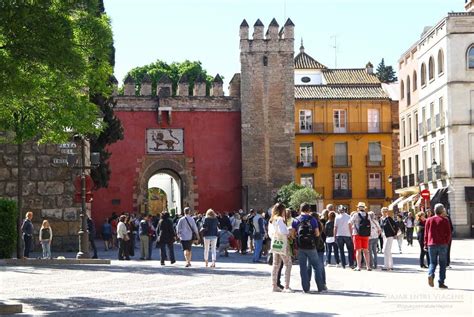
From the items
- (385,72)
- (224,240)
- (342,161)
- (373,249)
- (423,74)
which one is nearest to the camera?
(373,249)

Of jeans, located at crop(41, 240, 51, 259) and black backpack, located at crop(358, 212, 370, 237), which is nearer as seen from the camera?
black backpack, located at crop(358, 212, 370, 237)

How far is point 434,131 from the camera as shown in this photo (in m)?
48.9

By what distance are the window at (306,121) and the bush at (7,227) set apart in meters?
43.1

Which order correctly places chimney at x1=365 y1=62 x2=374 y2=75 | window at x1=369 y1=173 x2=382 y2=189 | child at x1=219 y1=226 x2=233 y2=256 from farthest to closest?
chimney at x1=365 y1=62 x2=374 y2=75 → window at x1=369 y1=173 x2=382 y2=189 → child at x1=219 y1=226 x2=233 y2=256

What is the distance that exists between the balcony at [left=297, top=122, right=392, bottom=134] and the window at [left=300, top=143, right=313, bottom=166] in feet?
3.31

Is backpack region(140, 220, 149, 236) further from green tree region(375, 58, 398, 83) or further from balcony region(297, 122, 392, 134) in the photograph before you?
green tree region(375, 58, 398, 83)

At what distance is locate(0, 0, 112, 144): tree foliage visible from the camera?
12.9m

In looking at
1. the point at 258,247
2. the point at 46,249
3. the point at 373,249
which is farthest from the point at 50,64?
the point at 258,247

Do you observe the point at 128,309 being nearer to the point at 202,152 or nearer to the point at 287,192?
the point at 287,192

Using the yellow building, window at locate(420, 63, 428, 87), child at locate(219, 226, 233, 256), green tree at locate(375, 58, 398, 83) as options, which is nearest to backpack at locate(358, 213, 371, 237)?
child at locate(219, 226, 233, 256)

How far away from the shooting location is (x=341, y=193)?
6306 centimetres

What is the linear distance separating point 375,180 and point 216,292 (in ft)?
163

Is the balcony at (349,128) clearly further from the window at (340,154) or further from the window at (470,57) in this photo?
the window at (470,57)

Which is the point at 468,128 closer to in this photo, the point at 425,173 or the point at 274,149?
the point at 425,173
